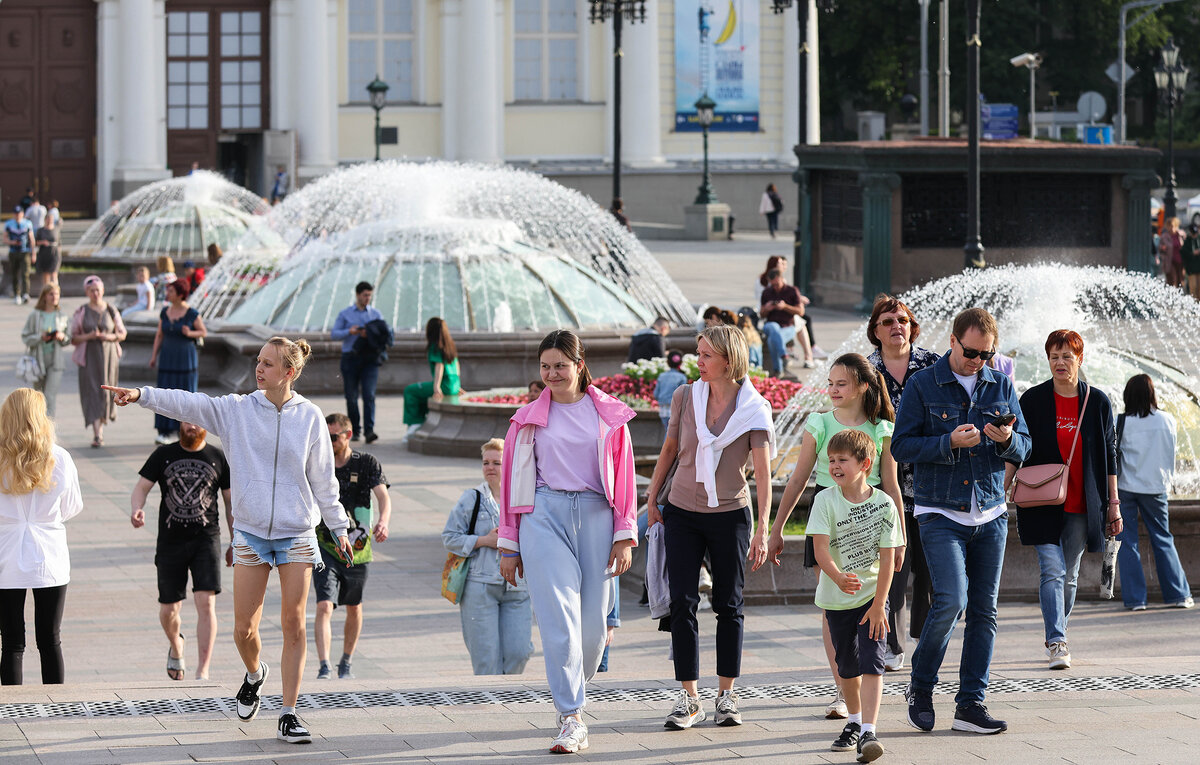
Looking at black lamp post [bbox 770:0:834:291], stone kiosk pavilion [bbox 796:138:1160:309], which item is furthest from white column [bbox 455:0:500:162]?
stone kiosk pavilion [bbox 796:138:1160:309]

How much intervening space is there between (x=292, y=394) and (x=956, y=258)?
73.4 ft

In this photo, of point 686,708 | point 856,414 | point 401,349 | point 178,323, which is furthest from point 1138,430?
point 401,349

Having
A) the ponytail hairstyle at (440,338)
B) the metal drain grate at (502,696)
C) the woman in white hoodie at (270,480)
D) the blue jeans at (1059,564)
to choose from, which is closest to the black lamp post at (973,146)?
the ponytail hairstyle at (440,338)

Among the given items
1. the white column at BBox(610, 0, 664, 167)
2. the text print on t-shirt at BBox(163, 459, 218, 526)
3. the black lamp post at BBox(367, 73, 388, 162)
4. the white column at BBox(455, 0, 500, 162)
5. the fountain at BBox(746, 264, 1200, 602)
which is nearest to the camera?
the text print on t-shirt at BBox(163, 459, 218, 526)

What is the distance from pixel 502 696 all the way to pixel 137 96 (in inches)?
1841

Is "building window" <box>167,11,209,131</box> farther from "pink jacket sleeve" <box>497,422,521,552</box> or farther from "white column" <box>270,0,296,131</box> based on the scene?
"pink jacket sleeve" <box>497,422,521,552</box>

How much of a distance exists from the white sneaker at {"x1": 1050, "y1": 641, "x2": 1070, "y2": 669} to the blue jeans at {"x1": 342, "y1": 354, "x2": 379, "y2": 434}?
33.1 ft

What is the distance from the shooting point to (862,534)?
7379 mm

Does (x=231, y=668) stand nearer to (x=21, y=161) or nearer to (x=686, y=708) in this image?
(x=686, y=708)

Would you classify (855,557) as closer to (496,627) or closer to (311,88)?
(496,627)

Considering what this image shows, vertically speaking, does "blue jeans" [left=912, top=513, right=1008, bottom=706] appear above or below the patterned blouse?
below

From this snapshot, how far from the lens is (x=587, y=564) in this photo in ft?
24.4

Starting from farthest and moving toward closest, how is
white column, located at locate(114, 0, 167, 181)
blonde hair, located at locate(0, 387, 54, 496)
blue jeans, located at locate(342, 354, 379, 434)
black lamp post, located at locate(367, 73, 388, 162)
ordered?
white column, located at locate(114, 0, 167, 181), black lamp post, located at locate(367, 73, 388, 162), blue jeans, located at locate(342, 354, 379, 434), blonde hair, located at locate(0, 387, 54, 496)

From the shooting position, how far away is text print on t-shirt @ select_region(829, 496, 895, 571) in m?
7.38
